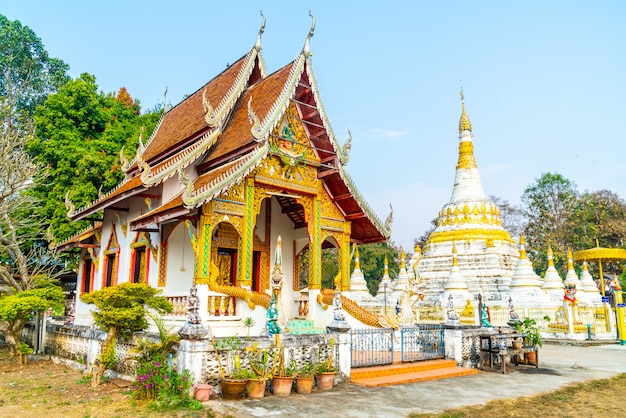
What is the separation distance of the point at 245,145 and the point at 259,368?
5.26 m

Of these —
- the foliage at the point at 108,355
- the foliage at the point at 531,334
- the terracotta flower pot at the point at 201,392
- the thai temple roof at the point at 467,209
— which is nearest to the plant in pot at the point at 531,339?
the foliage at the point at 531,334

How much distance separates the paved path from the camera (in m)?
6.45

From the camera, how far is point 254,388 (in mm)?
7168

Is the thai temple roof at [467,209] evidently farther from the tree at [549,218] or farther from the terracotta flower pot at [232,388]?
the terracotta flower pot at [232,388]

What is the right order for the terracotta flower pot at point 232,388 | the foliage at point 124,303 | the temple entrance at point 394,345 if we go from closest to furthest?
1. the terracotta flower pot at point 232,388
2. the foliage at point 124,303
3. the temple entrance at point 394,345

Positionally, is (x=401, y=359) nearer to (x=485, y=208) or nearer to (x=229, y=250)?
(x=229, y=250)

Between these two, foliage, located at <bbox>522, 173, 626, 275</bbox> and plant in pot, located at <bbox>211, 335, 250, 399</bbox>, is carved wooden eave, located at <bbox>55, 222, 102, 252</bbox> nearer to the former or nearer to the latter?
plant in pot, located at <bbox>211, 335, 250, 399</bbox>

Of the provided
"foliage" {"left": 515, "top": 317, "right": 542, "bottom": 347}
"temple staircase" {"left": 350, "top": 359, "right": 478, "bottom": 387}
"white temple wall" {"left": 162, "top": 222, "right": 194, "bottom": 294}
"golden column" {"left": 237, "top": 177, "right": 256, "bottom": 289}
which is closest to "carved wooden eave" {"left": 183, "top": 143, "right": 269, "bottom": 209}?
"golden column" {"left": 237, "top": 177, "right": 256, "bottom": 289}

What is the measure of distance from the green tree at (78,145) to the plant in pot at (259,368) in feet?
41.6

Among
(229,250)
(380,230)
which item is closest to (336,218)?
(380,230)

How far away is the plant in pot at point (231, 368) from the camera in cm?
701

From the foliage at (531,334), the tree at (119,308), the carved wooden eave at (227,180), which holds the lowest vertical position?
the foliage at (531,334)

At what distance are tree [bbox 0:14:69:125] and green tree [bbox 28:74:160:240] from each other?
417 inches

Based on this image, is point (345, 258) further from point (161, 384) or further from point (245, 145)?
point (161, 384)
